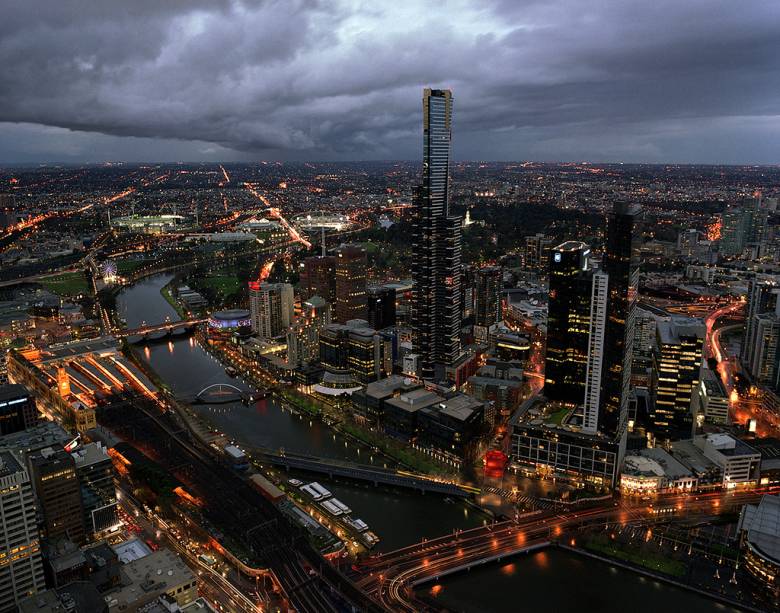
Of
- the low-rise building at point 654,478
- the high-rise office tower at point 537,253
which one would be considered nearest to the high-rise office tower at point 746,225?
the high-rise office tower at point 537,253

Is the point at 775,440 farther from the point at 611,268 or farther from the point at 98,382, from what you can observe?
the point at 98,382

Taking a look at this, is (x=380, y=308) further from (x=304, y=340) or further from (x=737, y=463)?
(x=737, y=463)

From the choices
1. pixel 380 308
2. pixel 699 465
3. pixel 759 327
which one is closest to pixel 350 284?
pixel 380 308

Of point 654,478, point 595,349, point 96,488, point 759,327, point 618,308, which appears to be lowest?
point 654,478

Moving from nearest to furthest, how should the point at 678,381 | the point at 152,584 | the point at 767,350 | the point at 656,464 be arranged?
the point at 152,584, the point at 656,464, the point at 678,381, the point at 767,350

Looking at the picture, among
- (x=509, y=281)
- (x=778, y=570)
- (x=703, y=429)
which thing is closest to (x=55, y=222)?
(x=509, y=281)

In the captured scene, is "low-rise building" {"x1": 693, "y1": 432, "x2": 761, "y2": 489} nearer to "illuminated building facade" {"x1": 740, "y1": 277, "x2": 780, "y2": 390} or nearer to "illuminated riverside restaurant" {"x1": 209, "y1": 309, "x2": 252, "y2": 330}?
"illuminated building facade" {"x1": 740, "y1": 277, "x2": 780, "y2": 390}
